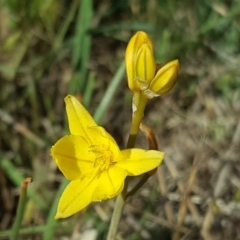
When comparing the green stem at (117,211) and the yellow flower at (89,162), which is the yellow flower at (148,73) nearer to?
the yellow flower at (89,162)

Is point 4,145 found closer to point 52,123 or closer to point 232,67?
point 52,123

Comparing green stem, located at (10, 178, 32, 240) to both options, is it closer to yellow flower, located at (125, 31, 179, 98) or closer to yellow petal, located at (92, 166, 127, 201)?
yellow petal, located at (92, 166, 127, 201)


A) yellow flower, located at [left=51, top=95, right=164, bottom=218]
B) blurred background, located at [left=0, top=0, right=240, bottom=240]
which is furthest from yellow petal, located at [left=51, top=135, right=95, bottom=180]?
blurred background, located at [left=0, top=0, right=240, bottom=240]

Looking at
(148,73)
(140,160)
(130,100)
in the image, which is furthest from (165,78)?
(130,100)

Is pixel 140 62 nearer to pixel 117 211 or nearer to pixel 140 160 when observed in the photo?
pixel 140 160

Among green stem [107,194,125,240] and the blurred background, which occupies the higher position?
green stem [107,194,125,240]

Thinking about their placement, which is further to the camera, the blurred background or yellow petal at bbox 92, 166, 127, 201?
the blurred background
